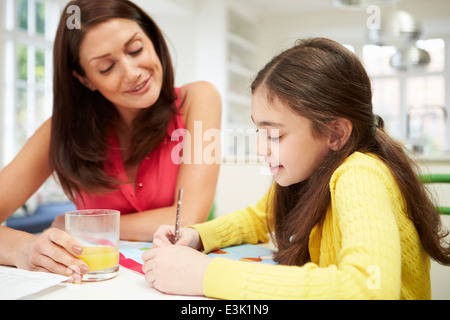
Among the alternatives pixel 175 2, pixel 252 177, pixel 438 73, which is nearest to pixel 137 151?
pixel 252 177

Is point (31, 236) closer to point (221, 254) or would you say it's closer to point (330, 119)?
point (221, 254)

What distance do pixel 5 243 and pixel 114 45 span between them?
0.60 metres

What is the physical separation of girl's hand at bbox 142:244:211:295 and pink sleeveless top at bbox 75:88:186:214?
623 mm

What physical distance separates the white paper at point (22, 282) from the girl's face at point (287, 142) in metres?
0.43

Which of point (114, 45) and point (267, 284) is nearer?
point (267, 284)

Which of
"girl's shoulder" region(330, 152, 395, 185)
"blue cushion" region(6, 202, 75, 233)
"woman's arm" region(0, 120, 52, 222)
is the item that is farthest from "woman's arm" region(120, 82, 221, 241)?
"blue cushion" region(6, 202, 75, 233)

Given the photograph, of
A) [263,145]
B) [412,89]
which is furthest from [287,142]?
[412,89]

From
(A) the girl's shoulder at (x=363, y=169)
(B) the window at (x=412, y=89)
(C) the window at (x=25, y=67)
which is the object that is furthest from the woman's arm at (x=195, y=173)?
(B) the window at (x=412, y=89)

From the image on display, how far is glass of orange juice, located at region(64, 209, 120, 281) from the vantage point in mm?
688

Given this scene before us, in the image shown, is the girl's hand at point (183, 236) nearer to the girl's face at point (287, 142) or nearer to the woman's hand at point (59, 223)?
the girl's face at point (287, 142)

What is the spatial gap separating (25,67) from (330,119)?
162 inches

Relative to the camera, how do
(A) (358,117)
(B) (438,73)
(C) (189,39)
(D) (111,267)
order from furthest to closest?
(B) (438,73) < (C) (189,39) < (A) (358,117) < (D) (111,267)

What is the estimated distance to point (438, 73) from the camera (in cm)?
675
